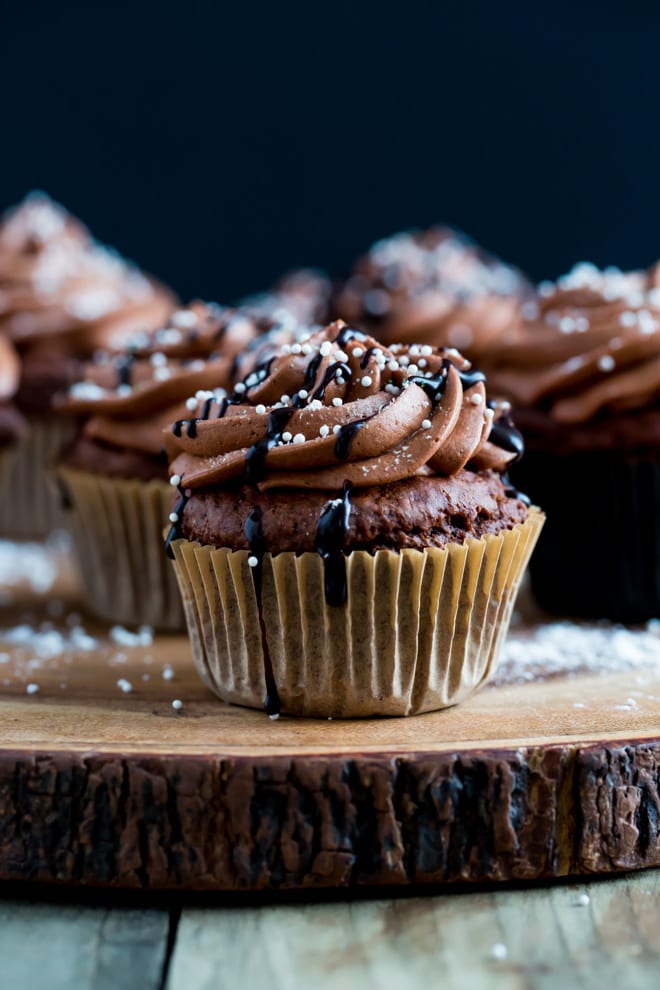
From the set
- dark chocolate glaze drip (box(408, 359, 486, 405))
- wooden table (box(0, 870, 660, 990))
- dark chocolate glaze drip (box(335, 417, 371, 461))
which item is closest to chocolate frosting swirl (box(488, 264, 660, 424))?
dark chocolate glaze drip (box(408, 359, 486, 405))

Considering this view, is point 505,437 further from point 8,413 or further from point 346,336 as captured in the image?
point 8,413

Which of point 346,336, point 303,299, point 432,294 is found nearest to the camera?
point 346,336

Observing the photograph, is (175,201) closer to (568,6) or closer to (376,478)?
(568,6)

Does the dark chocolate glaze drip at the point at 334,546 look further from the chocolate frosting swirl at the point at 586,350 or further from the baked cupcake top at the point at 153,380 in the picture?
the chocolate frosting swirl at the point at 586,350

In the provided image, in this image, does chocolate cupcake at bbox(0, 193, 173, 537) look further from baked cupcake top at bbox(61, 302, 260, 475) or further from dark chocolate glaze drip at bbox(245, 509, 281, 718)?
dark chocolate glaze drip at bbox(245, 509, 281, 718)

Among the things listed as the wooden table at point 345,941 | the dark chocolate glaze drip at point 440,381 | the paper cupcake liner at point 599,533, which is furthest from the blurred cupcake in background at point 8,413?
the wooden table at point 345,941

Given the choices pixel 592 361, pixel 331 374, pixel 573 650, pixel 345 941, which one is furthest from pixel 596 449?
pixel 345 941

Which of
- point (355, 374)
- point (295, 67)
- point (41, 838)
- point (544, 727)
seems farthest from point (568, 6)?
point (41, 838)
